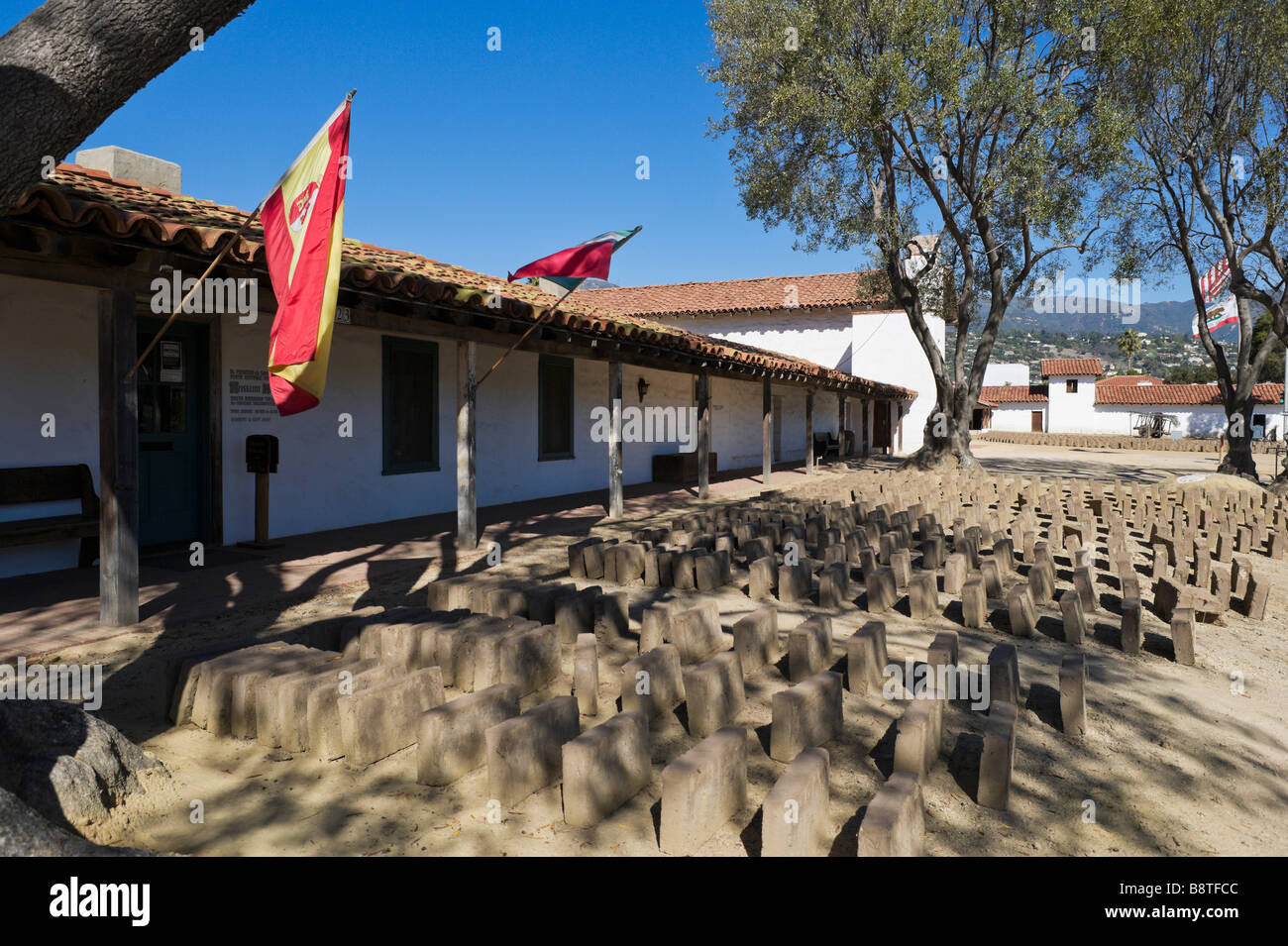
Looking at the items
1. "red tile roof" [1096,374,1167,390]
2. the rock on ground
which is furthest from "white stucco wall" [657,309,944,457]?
"red tile roof" [1096,374,1167,390]

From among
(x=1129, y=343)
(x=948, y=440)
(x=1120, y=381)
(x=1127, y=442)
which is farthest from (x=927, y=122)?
(x=1129, y=343)

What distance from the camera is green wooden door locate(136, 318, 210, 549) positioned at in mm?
6930

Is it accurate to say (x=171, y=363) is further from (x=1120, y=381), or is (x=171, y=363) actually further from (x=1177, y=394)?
(x=1120, y=381)

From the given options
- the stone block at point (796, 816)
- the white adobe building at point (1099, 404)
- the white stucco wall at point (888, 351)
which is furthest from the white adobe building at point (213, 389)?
the white adobe building at point (1099, 404)

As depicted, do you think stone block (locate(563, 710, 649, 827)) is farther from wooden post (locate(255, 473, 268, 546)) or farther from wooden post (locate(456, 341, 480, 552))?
wooden post (locate(255, 473, 268, 546))

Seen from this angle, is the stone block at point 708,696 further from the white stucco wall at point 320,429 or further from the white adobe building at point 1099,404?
the white adobe building at point 1099,404

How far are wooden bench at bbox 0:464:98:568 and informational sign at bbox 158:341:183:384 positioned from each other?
1.09 m

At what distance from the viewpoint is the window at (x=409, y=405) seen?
30.1 ft

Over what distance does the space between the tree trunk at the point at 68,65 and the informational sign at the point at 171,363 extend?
554 centimetres

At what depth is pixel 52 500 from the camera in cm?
617

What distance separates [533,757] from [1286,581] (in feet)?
25.6
